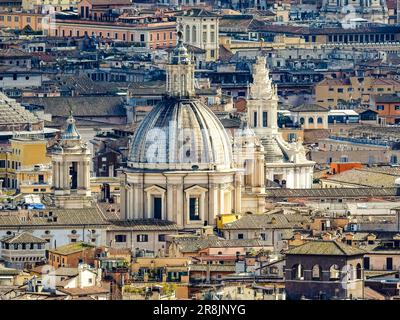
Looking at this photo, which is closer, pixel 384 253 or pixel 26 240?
pixel 384 253

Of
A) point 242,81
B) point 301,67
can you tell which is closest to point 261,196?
point 242,81

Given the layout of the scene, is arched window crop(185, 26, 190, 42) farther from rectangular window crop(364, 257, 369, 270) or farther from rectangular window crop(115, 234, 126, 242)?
rectangular window crop(364, 257, 369, 270)

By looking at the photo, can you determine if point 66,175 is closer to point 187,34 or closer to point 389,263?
point 389,263

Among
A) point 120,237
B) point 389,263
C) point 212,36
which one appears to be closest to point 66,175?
point 120,237

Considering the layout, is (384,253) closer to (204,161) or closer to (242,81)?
(204,161)

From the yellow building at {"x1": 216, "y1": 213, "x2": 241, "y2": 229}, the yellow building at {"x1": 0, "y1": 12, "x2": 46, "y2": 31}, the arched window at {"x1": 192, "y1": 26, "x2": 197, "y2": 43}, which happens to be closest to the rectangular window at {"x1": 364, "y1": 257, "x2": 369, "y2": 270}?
the yellow building at {"x1": 216, "y1": 213, "x2": 241, "y2": 229}

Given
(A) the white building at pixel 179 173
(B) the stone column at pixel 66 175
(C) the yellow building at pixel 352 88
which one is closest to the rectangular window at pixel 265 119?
(B) the stone column at pixel 66 175
